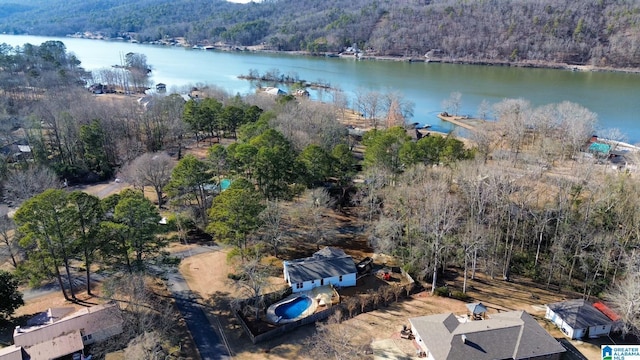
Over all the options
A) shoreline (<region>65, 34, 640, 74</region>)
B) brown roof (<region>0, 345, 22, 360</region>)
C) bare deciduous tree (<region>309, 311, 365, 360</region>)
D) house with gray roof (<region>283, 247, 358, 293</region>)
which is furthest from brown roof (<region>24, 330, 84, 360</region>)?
shoreline (<region>65, 34, 640, 74</region>)

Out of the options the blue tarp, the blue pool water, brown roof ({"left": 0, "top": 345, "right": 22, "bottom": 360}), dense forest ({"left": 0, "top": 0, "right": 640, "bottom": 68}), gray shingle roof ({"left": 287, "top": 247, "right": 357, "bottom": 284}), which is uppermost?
dense forest ({"left": 0, "top": 0, "right": 640, "bottom": 68})

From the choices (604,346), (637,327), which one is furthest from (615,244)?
(604,346)

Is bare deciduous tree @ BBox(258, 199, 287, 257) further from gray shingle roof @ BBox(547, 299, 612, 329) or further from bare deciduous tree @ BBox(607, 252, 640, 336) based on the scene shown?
bare deciduous tree @ BBox(607, 252, 640, 336)

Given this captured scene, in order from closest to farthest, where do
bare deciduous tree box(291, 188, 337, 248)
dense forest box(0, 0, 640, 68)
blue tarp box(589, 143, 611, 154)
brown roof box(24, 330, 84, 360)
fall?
brown roof box(24, 330, 84, 360)
bare deciduous tree box(291, 188, 337, 248)
blue tarp box(589, 143, 611, 154)
dense forest box(0, 0, 640, 68)

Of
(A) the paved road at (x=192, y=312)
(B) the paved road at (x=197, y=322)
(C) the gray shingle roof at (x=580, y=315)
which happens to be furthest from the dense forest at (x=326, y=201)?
(B) the paved road at (x=197, y=322)

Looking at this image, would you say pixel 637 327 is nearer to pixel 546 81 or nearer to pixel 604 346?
pixel 604 346

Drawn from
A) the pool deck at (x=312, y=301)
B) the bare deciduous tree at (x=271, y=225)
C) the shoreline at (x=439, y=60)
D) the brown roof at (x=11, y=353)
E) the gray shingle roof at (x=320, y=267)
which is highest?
the shoreline at (x=439, y=60)

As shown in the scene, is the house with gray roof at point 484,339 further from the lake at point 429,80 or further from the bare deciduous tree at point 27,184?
the lake at point 429,80

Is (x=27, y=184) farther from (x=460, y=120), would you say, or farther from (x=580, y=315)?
(x=460, y=120)
